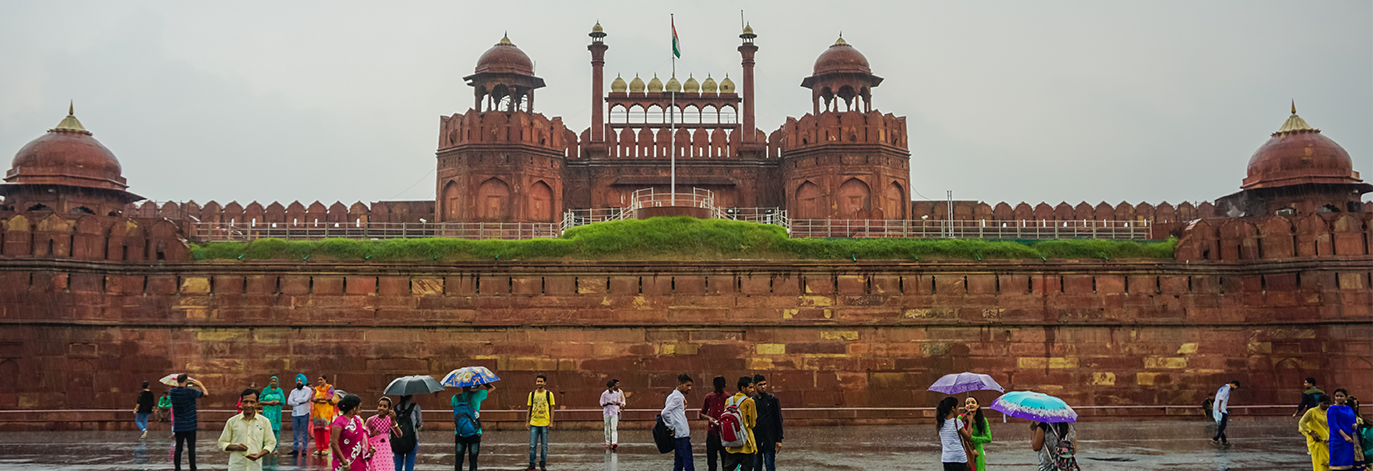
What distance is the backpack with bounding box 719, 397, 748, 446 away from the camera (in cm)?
971

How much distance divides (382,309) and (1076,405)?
48.4 feet

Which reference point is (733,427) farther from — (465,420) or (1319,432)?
(1319,432)

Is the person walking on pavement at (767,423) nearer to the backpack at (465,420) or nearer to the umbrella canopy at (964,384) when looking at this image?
the backpack at (465,420)

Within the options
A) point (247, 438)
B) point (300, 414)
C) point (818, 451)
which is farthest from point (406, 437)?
point (818, 451)

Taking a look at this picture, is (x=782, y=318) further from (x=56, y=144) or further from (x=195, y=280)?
(x=56, y=144)

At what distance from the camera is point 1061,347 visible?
22.3 meters

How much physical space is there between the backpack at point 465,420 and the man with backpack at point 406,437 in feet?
1.65

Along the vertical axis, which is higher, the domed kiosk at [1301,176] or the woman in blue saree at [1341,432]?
the domed kiosk at [1301,176]

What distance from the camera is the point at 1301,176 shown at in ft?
91.0

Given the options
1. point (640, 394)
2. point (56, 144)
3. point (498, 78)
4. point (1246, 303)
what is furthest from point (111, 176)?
point (1246, 303)

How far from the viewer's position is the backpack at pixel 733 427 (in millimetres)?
9711

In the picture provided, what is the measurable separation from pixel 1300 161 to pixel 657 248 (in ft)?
58.5

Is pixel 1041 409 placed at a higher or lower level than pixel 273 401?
higher

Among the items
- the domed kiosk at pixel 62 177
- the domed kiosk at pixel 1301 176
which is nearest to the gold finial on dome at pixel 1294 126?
the domed kiosk at pixel 1301 176
